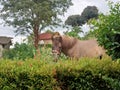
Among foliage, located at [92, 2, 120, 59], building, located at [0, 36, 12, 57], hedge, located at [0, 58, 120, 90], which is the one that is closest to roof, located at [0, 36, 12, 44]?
building, located at [0, 36, 12, 57]

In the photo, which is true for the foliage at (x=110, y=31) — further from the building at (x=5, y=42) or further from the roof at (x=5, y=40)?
the roof at (x=5, y=40)

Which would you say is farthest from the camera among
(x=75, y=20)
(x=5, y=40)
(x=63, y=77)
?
(x=5, y=40)

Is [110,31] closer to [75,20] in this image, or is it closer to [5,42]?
[75,20]

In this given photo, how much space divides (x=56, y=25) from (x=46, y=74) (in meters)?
47.0

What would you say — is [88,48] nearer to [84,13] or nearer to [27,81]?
[27,81]

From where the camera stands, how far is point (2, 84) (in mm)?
8820

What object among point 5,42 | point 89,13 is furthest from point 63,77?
point 89,13

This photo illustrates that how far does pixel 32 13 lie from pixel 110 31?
45649mm

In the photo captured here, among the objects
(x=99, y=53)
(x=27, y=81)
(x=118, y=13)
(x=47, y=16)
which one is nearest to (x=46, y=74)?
(x=27, y=81)

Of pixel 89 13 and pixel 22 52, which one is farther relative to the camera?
pixel 89 13

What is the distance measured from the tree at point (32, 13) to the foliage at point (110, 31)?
43.6m

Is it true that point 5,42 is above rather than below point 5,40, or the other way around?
below

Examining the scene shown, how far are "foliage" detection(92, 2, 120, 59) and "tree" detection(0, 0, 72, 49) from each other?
43638 millimetres

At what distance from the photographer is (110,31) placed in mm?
7727
